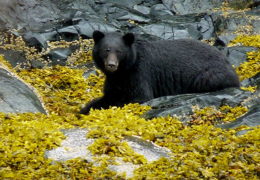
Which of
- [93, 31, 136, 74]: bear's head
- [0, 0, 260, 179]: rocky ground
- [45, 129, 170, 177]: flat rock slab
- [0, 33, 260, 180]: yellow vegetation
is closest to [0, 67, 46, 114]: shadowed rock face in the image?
[0, 0, 260, 179]: rocky ground

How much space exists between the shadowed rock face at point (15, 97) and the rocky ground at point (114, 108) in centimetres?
3

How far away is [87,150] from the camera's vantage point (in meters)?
6.89

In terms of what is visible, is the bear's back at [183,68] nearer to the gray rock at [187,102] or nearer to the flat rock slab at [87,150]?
the gray rock at [187,102]

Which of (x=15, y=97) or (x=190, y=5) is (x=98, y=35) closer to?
(x=15, y=97)

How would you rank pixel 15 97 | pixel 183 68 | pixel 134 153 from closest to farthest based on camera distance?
pixel 134 153 < pixel 15 97 < pixel 183 68

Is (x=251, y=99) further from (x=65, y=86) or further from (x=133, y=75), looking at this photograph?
(x=65, y=86)

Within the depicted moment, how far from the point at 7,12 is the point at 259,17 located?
8381mm

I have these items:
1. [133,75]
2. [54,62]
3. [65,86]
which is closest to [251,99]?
[133,75]

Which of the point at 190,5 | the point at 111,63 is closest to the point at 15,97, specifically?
the point at 111,63

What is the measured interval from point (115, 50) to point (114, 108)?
7.45 feet

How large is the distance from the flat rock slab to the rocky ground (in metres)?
0.02

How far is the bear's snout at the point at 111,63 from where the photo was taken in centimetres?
1160

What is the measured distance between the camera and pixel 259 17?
1861 cm

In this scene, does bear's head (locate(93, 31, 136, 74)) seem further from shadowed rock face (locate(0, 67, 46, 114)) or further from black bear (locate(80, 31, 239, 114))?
shadowed rock face (locate(0, 67, 46, 114))
